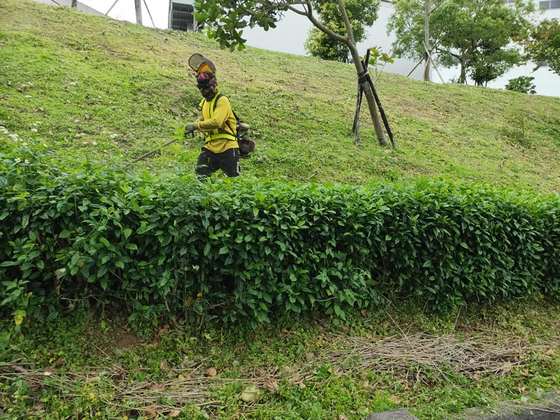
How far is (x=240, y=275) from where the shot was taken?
2.97 meters

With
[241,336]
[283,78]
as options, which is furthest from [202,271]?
[283,78]

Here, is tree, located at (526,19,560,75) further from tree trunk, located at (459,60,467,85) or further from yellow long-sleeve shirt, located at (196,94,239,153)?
yellow long-sleeve shirt, located at (196,94,239,153)

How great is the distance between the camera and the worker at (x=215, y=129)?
461 cm

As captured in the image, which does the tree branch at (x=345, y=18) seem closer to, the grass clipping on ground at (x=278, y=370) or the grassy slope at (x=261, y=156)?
the grassy slope at (x=261, y=156)

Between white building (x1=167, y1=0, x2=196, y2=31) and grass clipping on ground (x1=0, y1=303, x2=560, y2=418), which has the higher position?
white building (x1=167, y1=0, x2=196, y2=31)

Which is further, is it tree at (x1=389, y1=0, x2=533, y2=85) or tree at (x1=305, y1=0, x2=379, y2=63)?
tree at (x1=389, y1=0, x2=533, y2=85)

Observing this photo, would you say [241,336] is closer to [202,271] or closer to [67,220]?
[202,271]

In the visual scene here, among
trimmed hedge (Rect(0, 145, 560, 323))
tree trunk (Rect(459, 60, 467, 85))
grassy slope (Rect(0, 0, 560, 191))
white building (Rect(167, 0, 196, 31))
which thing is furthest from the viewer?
white building (Rect(167, 0, 196, 31))

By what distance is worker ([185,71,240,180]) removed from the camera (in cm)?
461

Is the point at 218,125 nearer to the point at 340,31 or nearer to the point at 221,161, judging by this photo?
the point at 221,161

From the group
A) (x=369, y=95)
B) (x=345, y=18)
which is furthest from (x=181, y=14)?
(x=369, y=95)

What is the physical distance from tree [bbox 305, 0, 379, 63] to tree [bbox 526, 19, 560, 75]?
7.79 meters

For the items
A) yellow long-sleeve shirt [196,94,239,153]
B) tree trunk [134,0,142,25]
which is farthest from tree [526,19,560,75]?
yellow long-sleeve shirt [196,94,239,153]

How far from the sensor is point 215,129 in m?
4.70
